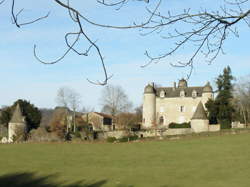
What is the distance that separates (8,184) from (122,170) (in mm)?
6871

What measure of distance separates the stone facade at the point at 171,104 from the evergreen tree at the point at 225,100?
818 centimetres

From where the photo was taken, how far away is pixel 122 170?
23.4 meters

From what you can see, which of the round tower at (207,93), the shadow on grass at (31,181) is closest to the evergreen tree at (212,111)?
the round tower at (207,93)

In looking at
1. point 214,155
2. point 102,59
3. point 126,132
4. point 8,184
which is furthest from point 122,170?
point 126,132

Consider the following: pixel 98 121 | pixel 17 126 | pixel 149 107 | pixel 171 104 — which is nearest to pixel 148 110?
pixel 149 107

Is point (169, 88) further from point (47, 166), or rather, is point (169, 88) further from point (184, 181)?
point (184, 181)

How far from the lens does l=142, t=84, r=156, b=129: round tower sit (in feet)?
235

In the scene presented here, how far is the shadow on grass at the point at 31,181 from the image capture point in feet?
60.1

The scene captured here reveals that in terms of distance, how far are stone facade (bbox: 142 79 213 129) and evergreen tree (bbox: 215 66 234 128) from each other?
322 inches

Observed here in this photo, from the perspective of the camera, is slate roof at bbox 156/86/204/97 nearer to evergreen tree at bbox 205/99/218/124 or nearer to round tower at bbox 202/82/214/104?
round tower at bbox 202/82/214/104

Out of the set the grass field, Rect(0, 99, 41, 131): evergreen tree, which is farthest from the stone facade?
the grass field

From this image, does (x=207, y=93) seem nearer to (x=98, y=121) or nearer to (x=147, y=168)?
(x=98, y=121)

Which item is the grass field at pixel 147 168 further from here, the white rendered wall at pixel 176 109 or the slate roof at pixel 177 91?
the slate roof at pixel 177 91

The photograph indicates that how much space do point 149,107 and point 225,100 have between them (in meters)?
15.5
